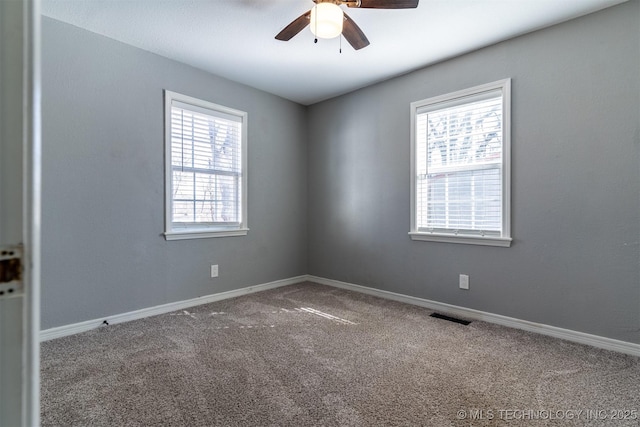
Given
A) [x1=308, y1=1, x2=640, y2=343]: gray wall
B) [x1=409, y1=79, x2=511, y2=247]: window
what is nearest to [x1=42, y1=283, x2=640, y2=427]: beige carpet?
[x1=308, y1=1, x2=640, y2=343]: gray wall

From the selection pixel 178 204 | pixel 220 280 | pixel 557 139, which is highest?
pixel 557 139

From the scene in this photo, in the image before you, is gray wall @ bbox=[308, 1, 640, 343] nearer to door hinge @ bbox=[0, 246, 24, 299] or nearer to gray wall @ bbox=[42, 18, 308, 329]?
gray wall @ bbox=[42, 18, 308, 329]

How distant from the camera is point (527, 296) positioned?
2.56m

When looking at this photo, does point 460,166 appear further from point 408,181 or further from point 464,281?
point 464,281

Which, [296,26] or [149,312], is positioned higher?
[296,26]

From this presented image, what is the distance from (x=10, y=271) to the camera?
1.56ft

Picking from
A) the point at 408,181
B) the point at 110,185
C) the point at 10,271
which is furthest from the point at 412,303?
the point at 10,271

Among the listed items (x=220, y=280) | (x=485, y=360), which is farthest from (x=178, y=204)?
(x=485, y=360)

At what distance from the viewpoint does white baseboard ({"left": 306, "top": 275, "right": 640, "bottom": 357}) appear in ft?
7.14

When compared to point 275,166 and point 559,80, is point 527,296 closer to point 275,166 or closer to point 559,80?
point 559,80

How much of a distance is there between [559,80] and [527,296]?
1756 millimetres

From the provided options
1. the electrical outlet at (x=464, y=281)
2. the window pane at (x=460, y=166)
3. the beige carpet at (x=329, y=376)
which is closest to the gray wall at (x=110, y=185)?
the beige carpet at (x=329, y=376)

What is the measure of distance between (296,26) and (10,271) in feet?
7.23

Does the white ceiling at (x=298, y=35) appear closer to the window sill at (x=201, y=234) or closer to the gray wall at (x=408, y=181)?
the gray wall at (x=408, y=181)
